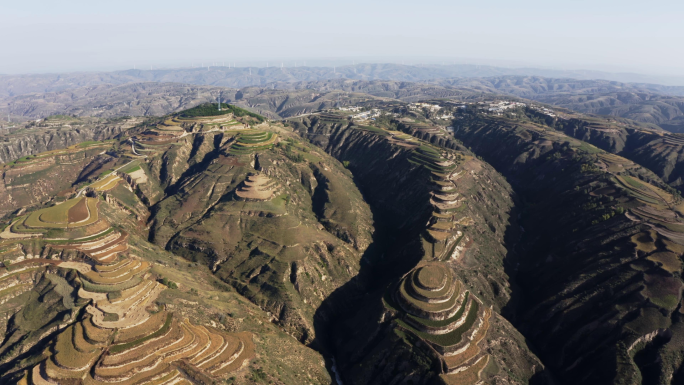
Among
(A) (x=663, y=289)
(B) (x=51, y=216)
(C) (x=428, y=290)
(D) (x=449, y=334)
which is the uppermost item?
(B) (x=51, y=216)

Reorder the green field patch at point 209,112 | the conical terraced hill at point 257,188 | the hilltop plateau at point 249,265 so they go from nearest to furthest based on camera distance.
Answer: the hilltop plateau at point 249,265
the conical terraced hill at point 257,188
the green field patch at point 209,112

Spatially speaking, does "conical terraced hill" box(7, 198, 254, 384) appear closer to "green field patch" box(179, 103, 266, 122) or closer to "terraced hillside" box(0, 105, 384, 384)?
"terraced hillside" box(0, 105, 384, 384)

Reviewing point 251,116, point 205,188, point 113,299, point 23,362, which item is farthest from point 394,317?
point 251,116

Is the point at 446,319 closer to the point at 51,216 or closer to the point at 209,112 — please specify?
the point at 51,216

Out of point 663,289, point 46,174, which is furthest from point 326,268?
point 46,174

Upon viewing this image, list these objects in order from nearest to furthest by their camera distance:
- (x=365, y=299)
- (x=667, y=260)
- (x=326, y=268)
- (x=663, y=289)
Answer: (x=663, y=289), (x=667, y=260), (x=365, y=299), (x=326, y=268)

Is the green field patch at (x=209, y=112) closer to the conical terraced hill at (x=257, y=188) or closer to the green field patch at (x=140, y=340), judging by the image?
the conical terraced hill at (x=257, y=188)

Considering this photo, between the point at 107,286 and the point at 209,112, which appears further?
the point at 209,112

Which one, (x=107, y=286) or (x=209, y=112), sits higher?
(x=209, y=112)

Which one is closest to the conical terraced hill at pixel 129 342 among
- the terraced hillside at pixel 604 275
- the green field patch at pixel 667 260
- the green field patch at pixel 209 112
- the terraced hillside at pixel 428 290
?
the terraced hillside at pixel 428 290
